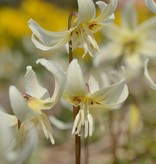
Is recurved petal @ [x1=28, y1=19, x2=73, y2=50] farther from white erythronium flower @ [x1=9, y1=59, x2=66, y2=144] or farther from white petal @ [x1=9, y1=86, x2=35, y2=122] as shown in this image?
white petal @ [x1=9, y1=86, x2=35, y2=122]

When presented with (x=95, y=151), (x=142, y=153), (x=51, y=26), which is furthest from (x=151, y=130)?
(x=51, y=26)

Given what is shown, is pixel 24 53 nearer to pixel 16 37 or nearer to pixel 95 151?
pixel 16 37

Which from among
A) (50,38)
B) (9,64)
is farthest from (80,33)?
(9,64)

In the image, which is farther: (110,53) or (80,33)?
(110,53)

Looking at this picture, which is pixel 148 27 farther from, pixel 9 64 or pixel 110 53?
pixel 9 64

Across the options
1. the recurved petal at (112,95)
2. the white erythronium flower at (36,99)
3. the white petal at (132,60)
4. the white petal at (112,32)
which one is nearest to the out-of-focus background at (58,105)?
the white petal at (132,60)

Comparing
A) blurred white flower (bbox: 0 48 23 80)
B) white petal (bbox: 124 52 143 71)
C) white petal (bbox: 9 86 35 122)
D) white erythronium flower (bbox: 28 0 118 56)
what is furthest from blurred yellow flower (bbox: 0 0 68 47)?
white petal (bbox: 9 86 35 122)
